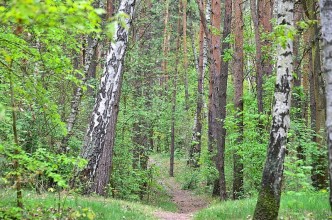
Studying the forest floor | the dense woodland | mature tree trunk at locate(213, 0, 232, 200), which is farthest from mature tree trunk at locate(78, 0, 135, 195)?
mature tree trunk at locate(213, 0, 232, 200)

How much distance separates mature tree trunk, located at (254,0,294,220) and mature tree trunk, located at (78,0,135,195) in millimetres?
4969

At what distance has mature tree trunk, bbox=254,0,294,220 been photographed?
6945 mm

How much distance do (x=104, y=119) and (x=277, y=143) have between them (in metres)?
5.20

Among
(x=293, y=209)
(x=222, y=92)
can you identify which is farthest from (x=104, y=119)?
(x=222, y=92)

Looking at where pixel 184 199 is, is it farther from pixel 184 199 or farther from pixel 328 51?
pixel 328 51

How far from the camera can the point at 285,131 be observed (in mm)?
6984

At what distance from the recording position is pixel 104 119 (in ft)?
34.6

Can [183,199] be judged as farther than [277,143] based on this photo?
Yes

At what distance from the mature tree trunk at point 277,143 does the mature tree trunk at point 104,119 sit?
4.97m

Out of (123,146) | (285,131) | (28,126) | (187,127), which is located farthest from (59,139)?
(187,127)

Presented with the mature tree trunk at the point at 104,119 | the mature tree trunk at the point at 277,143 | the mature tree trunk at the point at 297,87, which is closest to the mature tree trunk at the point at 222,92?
the mature tree trunk at the point at 297,87

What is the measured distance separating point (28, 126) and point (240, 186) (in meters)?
8.12

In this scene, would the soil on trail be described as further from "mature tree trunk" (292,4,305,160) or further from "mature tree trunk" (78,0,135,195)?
"mature tree trunk" (292,4,305,160)

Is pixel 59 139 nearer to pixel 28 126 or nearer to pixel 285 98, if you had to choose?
pixel 28 126
